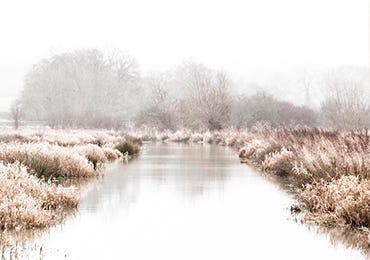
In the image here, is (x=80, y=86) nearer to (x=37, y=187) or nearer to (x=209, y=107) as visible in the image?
(x=209, y=107)

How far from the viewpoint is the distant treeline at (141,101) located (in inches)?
2462

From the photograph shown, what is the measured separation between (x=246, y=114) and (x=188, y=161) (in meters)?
37.2

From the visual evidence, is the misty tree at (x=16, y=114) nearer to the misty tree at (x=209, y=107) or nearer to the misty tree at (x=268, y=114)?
the misty tree at (x=209, y=107)

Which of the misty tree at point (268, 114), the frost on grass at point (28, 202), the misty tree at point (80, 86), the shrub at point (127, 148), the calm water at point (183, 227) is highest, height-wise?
the misty tree at point (80, 86)

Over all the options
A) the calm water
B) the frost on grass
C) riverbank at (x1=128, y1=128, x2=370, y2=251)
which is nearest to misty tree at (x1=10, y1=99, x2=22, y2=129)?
riverbank at (x1=128, y1=128, x2=370, y2=251)

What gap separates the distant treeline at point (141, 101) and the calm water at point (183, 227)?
2619cm

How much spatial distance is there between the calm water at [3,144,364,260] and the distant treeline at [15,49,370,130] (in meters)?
26.2

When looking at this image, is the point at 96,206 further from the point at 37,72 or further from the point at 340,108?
the point at 37,72

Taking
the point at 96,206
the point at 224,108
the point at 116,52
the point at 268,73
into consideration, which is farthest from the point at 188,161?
the point at 268,73

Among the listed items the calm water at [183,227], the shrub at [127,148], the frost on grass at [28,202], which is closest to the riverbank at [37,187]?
the frost on grass at [28,202]

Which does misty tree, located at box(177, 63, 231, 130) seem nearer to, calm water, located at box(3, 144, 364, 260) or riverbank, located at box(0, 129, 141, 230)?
riverbank, located at box(0, 129, 141, 230)

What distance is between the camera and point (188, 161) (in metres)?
30.0

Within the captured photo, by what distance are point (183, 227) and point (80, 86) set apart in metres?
84.0

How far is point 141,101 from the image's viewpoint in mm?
100000
